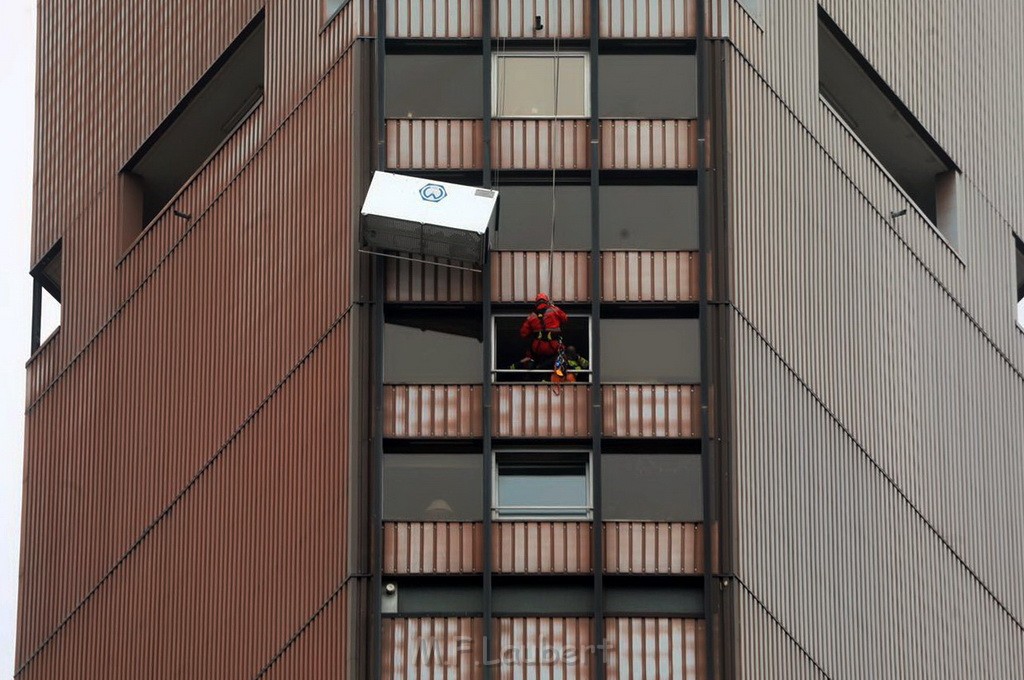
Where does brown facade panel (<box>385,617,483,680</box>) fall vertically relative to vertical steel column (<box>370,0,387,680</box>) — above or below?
below

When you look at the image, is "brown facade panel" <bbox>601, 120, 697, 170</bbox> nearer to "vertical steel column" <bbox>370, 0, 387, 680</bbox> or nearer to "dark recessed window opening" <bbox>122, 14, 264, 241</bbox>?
"vertical steel column" <bbox>370, 0, 387, 680</bbox>

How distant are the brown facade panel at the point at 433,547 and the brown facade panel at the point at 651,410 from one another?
3.77 m

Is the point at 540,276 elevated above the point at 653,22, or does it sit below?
below

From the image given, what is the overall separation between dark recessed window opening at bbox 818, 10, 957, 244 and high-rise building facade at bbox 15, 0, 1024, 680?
0.15 meters

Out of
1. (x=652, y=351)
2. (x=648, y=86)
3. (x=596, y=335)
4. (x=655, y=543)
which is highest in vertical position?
(x=648, y=86)

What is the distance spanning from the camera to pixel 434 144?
52125 mm

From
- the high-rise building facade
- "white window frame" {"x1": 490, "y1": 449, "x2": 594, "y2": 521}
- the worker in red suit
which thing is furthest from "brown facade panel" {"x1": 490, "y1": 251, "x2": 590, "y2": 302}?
"white window frame" {"x1": 490, "y1": 449, "x2": 594, "y2": 521}

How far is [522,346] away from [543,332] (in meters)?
0.98

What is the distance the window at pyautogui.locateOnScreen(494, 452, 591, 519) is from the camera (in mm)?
49938

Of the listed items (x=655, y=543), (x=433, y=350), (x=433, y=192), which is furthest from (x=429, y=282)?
(x=655, y=543)

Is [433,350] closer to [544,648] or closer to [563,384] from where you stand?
[563,384]

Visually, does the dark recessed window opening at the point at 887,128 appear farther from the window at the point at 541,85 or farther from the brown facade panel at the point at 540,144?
the brown facade panel at the point at 540,144

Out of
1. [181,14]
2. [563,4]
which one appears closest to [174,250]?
[181,14]

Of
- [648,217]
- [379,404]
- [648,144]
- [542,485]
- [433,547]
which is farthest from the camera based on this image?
[648,144]
